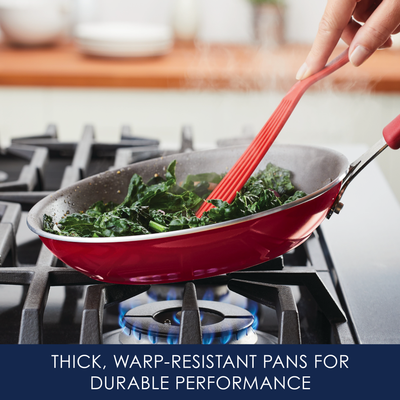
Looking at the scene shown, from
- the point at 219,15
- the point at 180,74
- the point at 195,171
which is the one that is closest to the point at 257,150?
the point at 195,171

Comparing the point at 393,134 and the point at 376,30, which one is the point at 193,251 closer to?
the point at 393,134

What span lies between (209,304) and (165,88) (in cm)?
142

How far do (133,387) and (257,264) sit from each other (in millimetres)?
200

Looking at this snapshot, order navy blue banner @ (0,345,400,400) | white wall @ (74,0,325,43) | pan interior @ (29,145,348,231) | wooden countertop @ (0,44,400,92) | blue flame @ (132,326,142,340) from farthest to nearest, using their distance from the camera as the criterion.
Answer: white wall @ (74,0,325,43) < wooden countertop @ (0,44,400,92) < pan interior @ (29,145,348,231) < blue flame @ (132,326,142,340) < navy blue banner @ (0,345,400,400)

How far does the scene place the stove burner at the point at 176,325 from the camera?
0.52 meters

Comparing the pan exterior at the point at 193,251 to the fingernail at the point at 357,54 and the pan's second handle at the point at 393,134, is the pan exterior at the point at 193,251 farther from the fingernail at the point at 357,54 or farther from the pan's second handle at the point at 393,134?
the fingernail at the point at 357,54

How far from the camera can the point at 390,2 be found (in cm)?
66

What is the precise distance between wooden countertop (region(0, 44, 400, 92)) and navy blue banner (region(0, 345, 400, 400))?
1536 mm

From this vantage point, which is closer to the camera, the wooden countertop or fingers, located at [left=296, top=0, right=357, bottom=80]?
fingers, located at [left=296, top=0, right=357, bottom=80]

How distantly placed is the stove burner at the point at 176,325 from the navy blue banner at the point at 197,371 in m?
0.07

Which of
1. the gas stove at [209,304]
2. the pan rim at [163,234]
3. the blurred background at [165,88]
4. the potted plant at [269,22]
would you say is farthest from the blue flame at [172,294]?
the potted plant at [269,22]

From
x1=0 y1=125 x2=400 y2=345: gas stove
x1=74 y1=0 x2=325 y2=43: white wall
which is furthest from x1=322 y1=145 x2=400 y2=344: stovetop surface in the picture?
x1=74 y1=0 x2=325 y2=43: white wall

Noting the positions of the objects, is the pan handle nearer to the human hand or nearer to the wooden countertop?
the human hand

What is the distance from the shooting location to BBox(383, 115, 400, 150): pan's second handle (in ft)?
1.81
